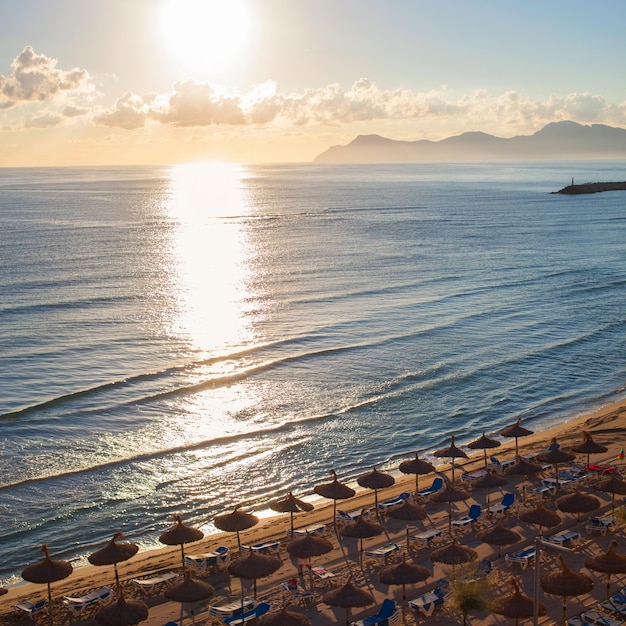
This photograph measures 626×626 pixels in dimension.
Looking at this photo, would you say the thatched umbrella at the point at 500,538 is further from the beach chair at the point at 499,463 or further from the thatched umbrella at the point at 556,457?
the beach chair at the point at 499,463

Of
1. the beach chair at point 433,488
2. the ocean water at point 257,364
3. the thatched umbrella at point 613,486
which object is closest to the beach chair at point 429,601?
the thatched umbrella at point 613,486

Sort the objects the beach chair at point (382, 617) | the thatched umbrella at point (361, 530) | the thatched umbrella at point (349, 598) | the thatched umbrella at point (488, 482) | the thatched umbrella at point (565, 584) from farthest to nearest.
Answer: the thatched umbrella at point (488, 482)
the thatched umbrella at point (361, 530)
the beach chair at point (382, 617)
the thatched umbrella at point (349, 598)
the thatched umbrella at point (565, 584)

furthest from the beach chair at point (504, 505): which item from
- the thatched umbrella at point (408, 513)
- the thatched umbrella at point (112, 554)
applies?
the thatched umbrella at point (112, 554)

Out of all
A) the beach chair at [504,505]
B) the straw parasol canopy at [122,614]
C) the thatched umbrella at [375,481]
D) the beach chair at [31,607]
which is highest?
the thatched umbrella at [375,481]

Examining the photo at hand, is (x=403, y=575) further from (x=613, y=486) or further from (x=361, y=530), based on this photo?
(x=613, y=486)

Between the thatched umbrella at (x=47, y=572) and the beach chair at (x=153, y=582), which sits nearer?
the thatched umbrella at (x=47, y=572)

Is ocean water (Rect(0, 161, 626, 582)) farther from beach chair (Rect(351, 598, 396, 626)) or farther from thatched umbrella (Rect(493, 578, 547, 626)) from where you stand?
thatched umbrella (Rect(493, 578, 547, 626))

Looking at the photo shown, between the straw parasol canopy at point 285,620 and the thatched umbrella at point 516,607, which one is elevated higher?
the straw parasol canopy at point 285,620

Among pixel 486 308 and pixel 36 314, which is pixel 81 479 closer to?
pixel 36 314

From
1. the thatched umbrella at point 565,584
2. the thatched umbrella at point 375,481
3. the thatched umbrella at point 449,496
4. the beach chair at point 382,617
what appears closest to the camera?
the thatched umbrella at point 565,584
